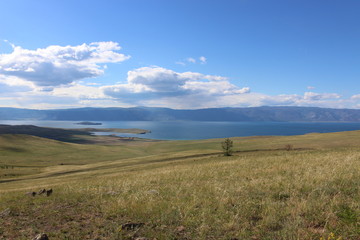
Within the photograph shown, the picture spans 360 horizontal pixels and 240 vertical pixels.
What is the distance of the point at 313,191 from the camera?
8320 millimetres

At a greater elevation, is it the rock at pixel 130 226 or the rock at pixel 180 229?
the rock at pixel 180 229

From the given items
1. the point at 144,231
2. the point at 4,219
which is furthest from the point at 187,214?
the point at 4,219

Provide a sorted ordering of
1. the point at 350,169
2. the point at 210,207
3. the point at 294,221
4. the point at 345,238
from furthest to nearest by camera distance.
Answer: the point at 350,169 → the point at 210,207 → the point at 294,221 → the point at 345,238

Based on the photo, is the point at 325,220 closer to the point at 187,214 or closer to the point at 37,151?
the point at 187,214

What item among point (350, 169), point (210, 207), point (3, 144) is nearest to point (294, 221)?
point (210, 207)

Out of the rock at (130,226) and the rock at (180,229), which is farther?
the rock at (130,226)

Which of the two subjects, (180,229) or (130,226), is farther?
(130,226)

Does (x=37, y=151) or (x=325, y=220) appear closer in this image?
(x=325, y=220)

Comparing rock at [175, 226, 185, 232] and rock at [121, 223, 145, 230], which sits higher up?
rock at [175, 226, 185, 232]

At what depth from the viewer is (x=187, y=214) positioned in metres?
7.11

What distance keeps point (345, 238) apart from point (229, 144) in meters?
37.6

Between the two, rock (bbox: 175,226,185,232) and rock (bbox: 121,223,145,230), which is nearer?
rock (bbox: 175,226,185,232)

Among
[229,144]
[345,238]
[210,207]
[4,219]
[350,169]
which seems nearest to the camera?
[345,238]

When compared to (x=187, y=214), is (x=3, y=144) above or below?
below
